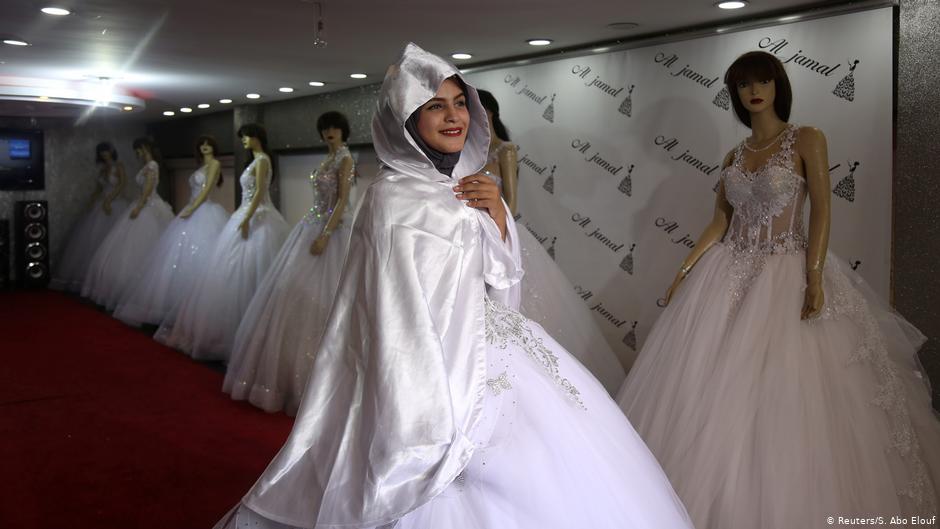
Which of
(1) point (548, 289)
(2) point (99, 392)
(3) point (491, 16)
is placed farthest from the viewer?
(2) point (99, 392)

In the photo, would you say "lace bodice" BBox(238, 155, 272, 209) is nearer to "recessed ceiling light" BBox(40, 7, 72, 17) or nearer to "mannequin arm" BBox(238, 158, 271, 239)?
"mannequin arm" BBox(238, 158, 271, 239)

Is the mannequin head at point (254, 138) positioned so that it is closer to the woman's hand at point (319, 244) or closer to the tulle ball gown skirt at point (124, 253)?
the tulle ball gown skirt at point (124, 253)

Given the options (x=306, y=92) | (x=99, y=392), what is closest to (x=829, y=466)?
(x=99, y=392)

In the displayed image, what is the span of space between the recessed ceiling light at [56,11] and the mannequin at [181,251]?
2912 millimetres

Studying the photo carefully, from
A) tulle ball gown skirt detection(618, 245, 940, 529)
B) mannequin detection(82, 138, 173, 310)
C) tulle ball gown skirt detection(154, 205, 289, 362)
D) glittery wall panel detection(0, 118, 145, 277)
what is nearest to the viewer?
tulle ball gown skirt detection(618, 245, 940, 529)

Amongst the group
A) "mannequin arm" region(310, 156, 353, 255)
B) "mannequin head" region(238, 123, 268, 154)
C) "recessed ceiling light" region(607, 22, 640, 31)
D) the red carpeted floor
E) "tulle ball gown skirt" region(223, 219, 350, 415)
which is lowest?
the red carpeted floor

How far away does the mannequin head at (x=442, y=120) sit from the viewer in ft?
6.81

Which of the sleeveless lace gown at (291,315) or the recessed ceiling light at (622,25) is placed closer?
the recessed ceiling light at (622,25)

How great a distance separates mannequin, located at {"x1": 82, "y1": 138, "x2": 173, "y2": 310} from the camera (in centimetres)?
696

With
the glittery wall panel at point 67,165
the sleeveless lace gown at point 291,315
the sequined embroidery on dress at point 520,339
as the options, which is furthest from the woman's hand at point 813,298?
the glittery wall panel at point 67,165

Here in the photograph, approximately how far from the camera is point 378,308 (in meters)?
1.86

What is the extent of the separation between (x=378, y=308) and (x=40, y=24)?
379 cm

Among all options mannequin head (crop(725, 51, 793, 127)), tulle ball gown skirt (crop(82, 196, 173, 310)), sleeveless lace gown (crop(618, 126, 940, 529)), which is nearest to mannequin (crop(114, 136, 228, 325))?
tulle ball gown skirt (crop(82, 196, 173, 310))

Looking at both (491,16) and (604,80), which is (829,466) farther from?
(604,80)
